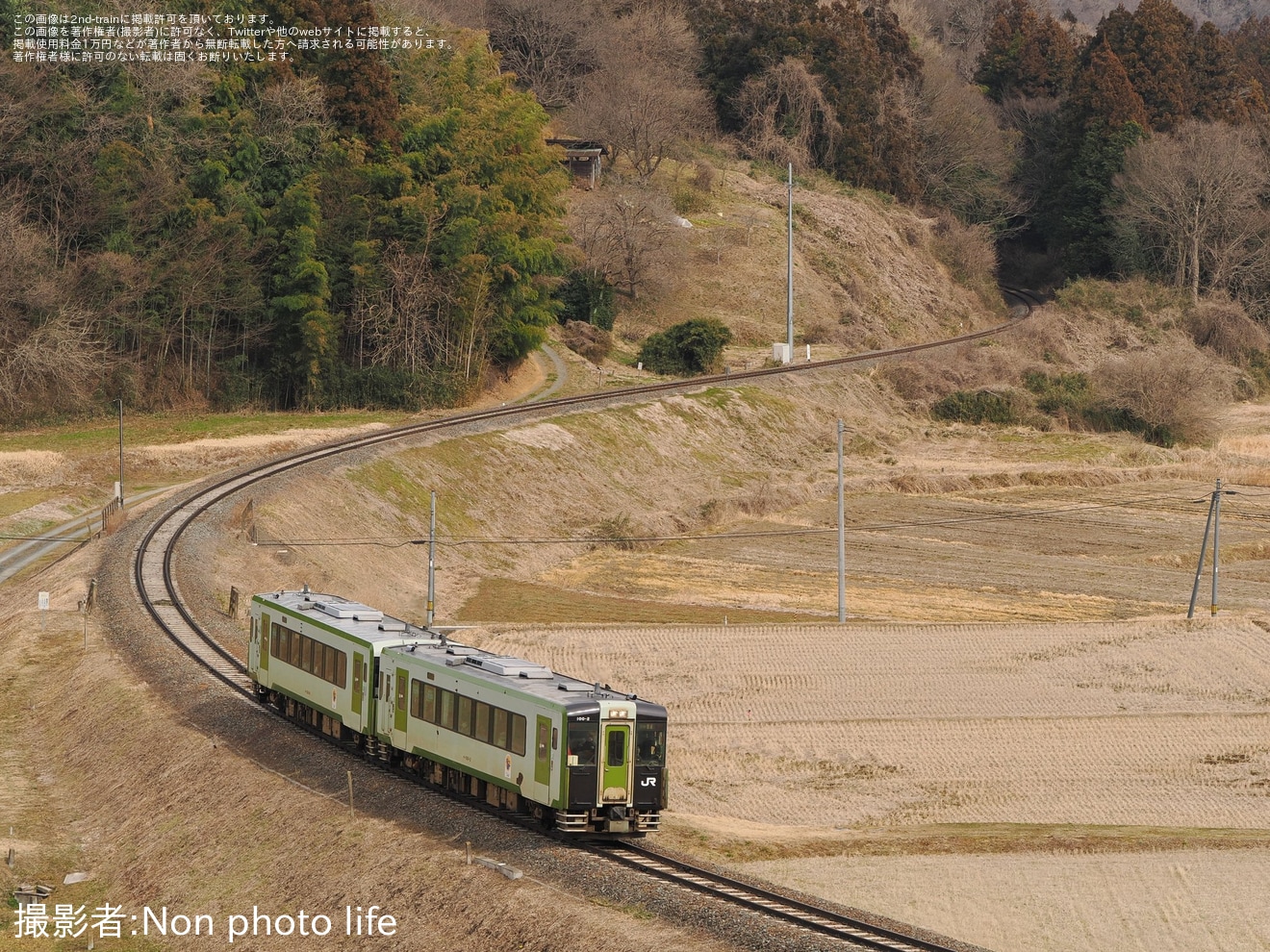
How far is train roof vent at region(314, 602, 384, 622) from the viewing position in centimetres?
3297

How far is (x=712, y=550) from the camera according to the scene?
65.2m

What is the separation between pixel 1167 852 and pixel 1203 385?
73289 millimetres

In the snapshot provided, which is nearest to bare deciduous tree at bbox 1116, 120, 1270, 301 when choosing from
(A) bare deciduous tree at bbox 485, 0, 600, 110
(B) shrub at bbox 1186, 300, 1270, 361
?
(B) shrub at bbox 1186, 300, 1270, 361

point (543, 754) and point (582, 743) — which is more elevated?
point (582, 743)

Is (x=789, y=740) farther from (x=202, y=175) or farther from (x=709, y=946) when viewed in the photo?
(x=202, y=175)

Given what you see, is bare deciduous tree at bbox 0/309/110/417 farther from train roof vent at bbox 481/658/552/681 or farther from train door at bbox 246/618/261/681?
train roof vent at bbox 481/658/552/681

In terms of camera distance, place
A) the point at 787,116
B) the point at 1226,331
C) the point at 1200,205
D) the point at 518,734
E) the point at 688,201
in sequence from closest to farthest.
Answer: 1. the point at 518,734
2. the point at 1226,331
3. the point at 688,201
4. the point at 1200,205
5. the point at 787,116

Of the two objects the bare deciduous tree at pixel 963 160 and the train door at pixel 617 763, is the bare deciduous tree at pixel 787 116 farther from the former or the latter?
the train door at pixel 617 763

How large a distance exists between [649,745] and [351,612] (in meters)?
9.66

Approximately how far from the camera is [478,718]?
27125 mm

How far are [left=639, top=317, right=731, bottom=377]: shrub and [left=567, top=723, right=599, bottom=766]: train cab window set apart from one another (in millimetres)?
70995

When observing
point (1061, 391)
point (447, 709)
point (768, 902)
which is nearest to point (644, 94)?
point (1061, 391)

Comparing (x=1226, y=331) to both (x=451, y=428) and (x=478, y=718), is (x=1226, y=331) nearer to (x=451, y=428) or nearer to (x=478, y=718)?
(x=451, y=428)

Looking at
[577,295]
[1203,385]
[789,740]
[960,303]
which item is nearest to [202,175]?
[577,295]
